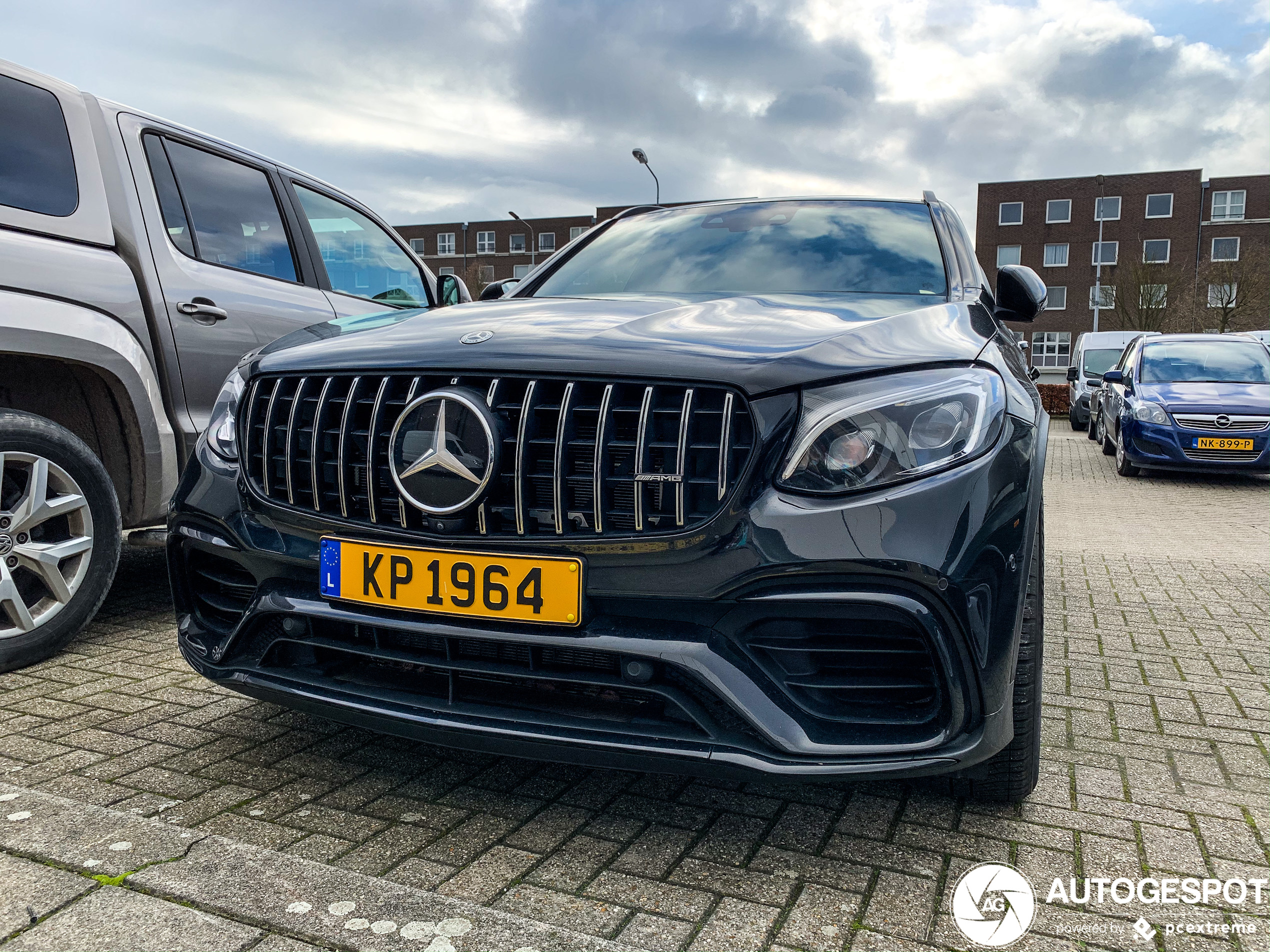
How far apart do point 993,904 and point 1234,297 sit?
1751 inches

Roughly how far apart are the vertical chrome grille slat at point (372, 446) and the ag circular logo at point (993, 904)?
1.49 m

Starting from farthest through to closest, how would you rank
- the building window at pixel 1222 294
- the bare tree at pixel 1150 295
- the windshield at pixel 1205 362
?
the bare tree at pixel 1150 295 → the building window at pixel 1222 294 → the windshield at pixel 1205 362

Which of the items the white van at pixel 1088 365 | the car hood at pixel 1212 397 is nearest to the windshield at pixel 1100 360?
the white van at pixel 1088 365

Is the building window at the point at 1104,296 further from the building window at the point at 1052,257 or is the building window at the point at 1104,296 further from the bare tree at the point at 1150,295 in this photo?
the building window at the point at 1052,257

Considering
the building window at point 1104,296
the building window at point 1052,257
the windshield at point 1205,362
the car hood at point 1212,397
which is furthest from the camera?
the building window at point 1052,257

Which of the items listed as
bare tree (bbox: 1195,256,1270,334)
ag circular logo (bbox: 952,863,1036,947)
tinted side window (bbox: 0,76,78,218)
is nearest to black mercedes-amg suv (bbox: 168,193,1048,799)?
ag circular logo (bbox: 952,863,1036,947)

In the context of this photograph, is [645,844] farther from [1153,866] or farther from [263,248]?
[263,248]

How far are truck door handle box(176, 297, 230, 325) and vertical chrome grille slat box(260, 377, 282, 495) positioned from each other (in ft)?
6.12

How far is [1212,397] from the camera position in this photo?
11.1 m

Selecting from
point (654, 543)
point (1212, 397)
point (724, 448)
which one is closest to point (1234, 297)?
point (1212, 397)

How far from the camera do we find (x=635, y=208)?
4344mm

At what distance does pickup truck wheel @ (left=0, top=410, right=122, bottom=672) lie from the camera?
3.33m

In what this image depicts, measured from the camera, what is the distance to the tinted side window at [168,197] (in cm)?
414

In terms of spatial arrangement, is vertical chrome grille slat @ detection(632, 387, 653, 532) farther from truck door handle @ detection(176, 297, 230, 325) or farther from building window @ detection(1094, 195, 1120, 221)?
building window @ detection(1094, 195, 1120, 221)
